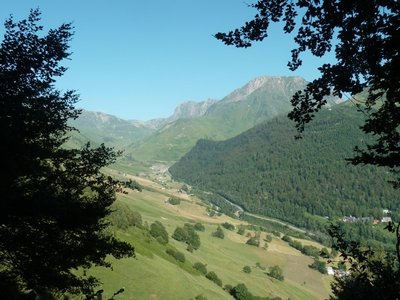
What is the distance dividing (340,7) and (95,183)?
48.9 ft

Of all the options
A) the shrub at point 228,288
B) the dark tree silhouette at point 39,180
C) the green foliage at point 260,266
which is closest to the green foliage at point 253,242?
the green foliage at point 260,266

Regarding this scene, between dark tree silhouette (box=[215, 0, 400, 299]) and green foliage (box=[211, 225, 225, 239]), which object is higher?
dark tree silhouette (box=[215, 0, 400, 299])

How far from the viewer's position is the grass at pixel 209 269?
6041 cm

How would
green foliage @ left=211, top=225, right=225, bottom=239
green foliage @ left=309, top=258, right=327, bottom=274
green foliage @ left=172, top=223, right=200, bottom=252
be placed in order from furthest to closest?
green foliage @ left=211, top=225, right=225, bottom=239 < green foliage @ left=309, top=258, right=327, bottom=274 < green foliage @ left=172, top=223, right=200, bottom=252

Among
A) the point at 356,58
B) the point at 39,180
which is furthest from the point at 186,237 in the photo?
the point at 356,58

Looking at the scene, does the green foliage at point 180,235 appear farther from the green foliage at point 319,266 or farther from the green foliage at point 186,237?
the green foliage at point 319,266

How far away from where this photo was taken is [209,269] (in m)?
101

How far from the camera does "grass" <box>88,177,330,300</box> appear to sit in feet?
198

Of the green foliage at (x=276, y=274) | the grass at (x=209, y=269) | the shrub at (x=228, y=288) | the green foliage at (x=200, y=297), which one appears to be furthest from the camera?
the green foliage at (x=276, y=274)

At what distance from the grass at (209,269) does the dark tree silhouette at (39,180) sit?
31322 mm

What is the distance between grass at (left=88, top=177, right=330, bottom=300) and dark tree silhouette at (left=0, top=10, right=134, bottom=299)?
31.3 meters

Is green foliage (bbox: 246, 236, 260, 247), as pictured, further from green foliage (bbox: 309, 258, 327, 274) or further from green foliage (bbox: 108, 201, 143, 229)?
green foliage (bbox: 108, 201, 143, 229)

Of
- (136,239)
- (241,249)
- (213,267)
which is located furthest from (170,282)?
(241,249)

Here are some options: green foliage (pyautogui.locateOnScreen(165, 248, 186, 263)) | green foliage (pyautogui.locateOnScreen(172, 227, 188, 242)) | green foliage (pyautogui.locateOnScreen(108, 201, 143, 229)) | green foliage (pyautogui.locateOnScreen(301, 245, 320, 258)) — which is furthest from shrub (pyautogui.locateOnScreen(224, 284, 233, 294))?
green foliage (pyautogui.locateOnScreen(301, 245, 320, 258))
